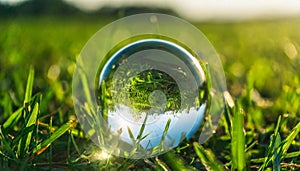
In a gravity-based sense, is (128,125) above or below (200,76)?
below

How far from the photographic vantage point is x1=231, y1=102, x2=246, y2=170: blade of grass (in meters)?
0.97

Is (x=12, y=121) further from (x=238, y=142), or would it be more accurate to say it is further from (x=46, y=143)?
(x=238, y=142)

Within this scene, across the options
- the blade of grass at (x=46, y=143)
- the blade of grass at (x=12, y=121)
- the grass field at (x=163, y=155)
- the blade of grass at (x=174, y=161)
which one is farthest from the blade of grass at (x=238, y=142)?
the blade of grass at (x=12, y=121)

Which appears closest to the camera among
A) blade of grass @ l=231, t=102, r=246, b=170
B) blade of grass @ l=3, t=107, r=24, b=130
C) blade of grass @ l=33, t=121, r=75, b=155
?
blade of grass @ l=231, t=102, r=246, b=170

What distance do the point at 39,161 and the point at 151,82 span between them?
326 mm

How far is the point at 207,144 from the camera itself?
133 cm

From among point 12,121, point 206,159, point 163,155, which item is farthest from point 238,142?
point 12,121

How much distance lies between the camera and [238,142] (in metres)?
0.98

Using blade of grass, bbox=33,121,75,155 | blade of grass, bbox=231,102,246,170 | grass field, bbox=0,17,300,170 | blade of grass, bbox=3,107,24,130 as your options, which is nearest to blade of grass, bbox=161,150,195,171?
grass field, bbox=0,17,300,170

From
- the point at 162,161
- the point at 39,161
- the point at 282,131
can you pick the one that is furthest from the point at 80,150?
the point at 282,131

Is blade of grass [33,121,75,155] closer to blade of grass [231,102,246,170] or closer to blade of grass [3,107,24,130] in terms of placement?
blade of grass [3,107,24,130]

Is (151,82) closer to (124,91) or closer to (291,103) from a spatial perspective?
(124,91)

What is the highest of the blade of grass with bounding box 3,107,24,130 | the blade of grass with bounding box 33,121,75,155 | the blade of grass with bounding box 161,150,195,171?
the blade of grass with bounding box 3,107,24,130

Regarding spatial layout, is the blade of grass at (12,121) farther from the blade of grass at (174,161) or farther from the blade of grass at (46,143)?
the blade of grass at (174,161)
